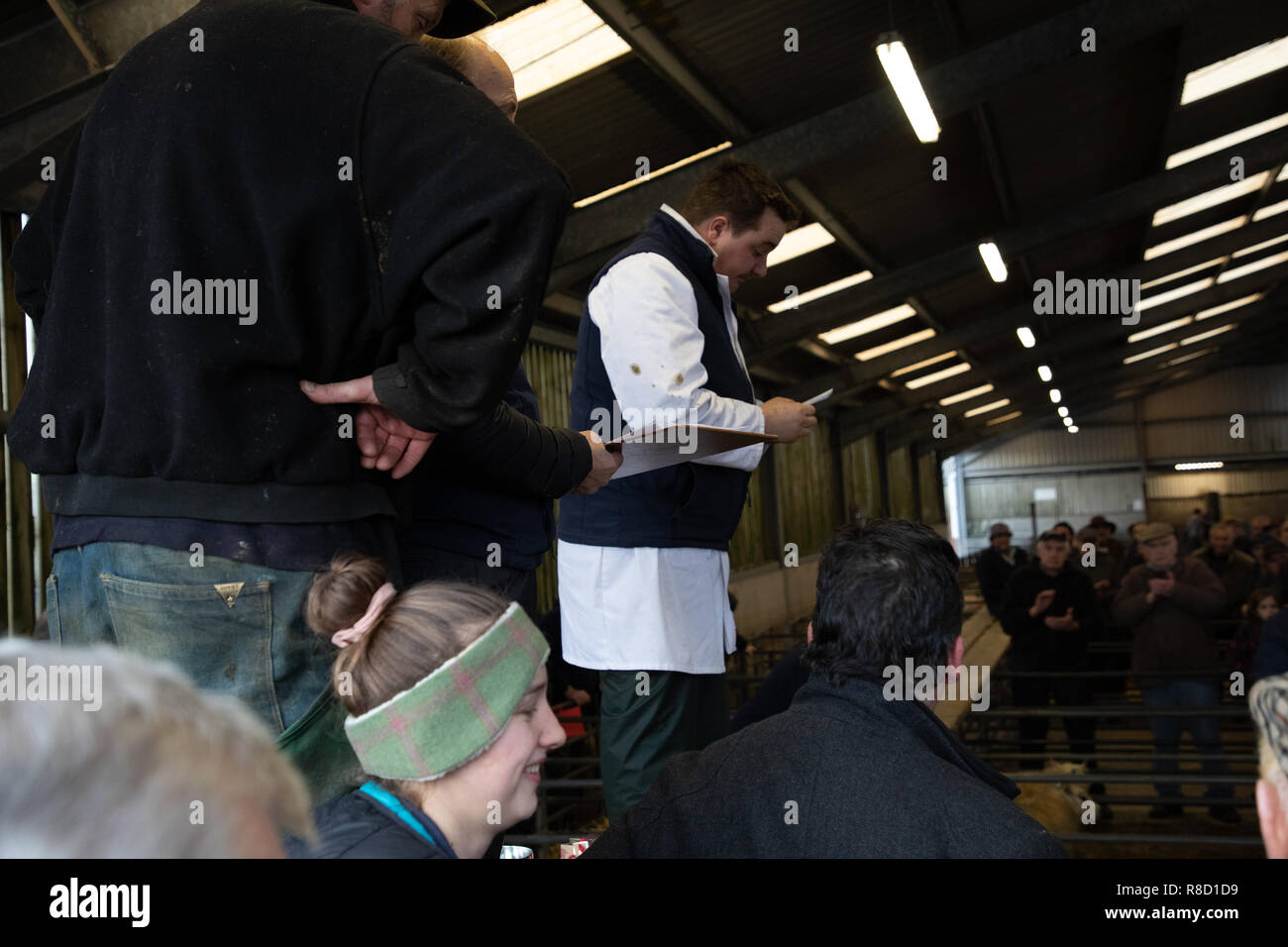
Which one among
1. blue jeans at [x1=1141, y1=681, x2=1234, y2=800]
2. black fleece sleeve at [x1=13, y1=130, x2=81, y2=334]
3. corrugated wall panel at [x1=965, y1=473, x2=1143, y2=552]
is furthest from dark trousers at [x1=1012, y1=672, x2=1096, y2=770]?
corrugated wall panel at [x1=965, y1=473, x2=1143, y2=552]

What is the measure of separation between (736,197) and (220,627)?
5.46 ft

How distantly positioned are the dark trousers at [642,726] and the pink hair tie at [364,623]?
978 mm

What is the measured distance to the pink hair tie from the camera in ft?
4.34

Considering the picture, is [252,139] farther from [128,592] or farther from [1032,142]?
[1032,142]

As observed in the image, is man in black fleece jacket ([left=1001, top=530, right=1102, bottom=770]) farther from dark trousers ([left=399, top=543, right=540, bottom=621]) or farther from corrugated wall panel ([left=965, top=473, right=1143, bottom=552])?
corrugated wall panel ([left=965, top=473, right=1143, bottom=552])

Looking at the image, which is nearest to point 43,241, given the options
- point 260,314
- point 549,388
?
point 260,314

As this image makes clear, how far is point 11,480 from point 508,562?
374 cm

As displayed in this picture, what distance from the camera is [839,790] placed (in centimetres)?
147

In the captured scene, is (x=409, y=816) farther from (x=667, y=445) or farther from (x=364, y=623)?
(x=667, y=445)

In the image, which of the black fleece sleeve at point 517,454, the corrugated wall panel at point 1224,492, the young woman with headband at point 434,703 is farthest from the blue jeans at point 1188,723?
the corrugated wall panel at point 1224,492

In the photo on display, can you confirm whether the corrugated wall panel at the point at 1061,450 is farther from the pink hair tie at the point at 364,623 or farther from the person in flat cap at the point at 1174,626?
the pink hair tie at the point at 364,623

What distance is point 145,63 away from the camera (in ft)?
4.61

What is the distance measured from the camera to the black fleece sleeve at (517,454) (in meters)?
1.76
